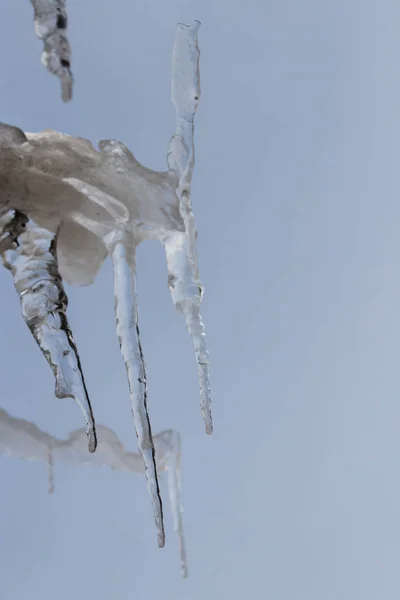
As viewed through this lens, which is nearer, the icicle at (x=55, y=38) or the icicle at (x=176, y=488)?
the icicle at (x=55, y=38)

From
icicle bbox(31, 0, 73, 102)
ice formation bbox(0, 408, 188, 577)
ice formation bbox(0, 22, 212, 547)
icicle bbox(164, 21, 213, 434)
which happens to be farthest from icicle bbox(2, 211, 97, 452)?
ice formation bbox(0, 408, 188, 577)

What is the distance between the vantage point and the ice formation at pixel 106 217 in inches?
191

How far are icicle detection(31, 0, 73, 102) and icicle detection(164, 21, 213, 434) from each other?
1.78 meters

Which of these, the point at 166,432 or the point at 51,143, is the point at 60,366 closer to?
the point at 51,143

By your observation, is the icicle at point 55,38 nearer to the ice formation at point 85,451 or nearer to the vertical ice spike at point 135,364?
the vertical ice spike at point 135,364

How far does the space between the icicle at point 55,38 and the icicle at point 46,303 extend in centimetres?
162

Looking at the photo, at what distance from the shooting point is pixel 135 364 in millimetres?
4684

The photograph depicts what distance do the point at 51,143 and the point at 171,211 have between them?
1.18 m

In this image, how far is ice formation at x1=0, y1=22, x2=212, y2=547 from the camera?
4863mm

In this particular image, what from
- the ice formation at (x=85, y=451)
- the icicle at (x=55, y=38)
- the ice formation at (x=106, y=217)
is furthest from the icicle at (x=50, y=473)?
the icicle at (x=55, y=38)

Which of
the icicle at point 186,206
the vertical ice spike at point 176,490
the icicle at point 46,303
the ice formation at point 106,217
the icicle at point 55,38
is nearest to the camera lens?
the icicle at point 55,38

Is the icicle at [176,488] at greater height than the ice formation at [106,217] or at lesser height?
lesser

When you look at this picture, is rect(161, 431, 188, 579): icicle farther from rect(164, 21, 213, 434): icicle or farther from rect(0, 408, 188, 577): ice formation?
rect(164, 21, 213, 434): icicle

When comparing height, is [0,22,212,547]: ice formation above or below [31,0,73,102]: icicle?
below
